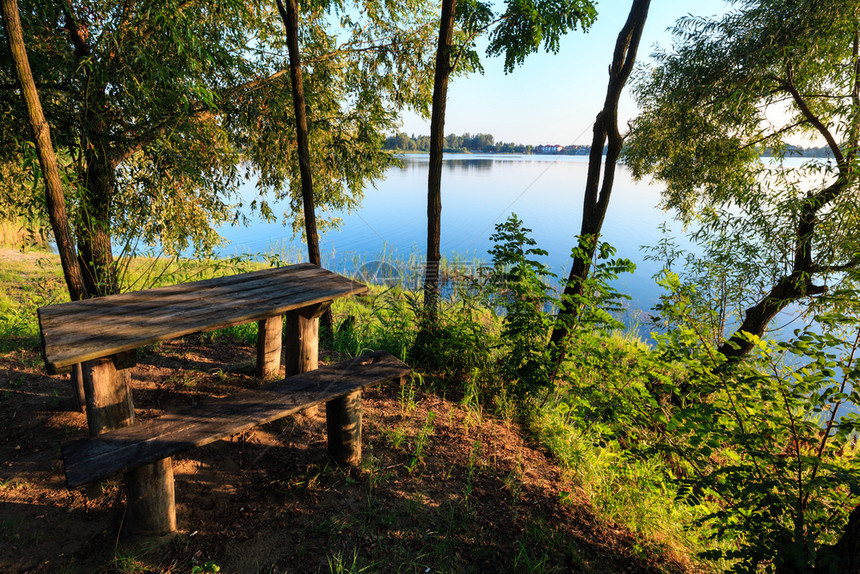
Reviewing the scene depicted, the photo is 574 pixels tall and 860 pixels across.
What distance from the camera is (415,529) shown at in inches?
95.0

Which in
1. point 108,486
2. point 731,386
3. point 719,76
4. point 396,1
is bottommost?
point 108,486

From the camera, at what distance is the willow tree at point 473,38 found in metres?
4.07

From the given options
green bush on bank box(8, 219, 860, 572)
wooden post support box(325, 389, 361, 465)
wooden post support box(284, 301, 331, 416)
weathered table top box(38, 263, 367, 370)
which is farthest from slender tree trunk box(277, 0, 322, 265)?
wooden post support box(325, 389, 361, 465)

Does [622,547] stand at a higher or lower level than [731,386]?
lower

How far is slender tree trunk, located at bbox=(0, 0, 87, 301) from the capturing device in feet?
9.23

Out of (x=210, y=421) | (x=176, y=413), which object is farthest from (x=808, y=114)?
(x=176, y=413)

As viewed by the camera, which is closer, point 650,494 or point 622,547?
point 622,547

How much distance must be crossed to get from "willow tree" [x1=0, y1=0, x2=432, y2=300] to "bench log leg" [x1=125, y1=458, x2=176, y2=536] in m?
2.78

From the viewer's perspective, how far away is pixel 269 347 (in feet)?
12.2

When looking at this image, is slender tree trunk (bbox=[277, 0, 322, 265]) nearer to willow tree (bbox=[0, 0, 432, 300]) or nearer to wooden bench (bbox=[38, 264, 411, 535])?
willow tree (bbox=[0, 0, 432, 300])

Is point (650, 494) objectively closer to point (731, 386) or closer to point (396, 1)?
point (731, 386)

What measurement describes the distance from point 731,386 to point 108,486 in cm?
381

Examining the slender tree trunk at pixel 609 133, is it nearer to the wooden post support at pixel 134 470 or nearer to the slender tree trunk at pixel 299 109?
the slender tree trunk at pixel 299 109

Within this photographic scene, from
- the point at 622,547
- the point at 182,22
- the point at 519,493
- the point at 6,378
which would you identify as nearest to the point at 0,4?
the point at 182,22
